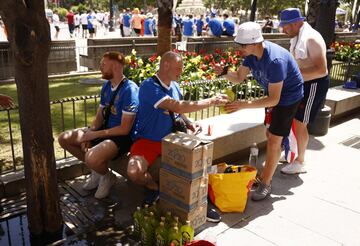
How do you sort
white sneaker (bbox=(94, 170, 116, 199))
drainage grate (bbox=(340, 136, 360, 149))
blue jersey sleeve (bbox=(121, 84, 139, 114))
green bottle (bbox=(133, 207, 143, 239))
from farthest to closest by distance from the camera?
drainage grate (bbox=(340, 136, 360, 149)), white sneaker (bbox=(94, 170, 116, 199)), blue jersey sleeve (bbox=(121, 84, 139, 114)), green bottle (bbox=(133, 207, 143, 239))

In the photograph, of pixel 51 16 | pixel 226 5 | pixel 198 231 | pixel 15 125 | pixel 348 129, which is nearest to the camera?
pixel 198 231

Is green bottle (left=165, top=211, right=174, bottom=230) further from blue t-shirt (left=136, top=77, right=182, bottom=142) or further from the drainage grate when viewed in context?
the drainage grate

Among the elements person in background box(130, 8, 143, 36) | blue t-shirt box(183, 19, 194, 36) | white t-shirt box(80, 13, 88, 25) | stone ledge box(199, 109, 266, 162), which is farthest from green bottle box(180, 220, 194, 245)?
white t-shirt box(80, 13, 88, 25)

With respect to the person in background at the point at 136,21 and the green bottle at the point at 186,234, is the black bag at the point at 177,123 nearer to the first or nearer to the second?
the green bottle at the point at 186,234

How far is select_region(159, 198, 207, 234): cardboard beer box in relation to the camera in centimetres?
358

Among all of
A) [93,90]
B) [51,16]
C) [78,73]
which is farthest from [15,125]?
[51,16]

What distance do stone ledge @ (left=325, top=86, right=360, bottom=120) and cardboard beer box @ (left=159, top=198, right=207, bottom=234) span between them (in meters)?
4.55

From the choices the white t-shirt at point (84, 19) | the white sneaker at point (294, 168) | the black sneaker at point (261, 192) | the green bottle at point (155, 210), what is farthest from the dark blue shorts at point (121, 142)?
the white t-shirt at point (84, 19)

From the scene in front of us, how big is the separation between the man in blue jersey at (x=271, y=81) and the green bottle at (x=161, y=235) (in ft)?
4.69

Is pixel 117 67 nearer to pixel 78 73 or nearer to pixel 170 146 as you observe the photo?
pixel 170 146

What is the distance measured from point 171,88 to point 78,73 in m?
9.23

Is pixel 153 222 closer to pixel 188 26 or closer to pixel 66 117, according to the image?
pixel 66 117

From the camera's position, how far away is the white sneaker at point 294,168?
5.16 m

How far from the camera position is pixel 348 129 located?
286 inches
